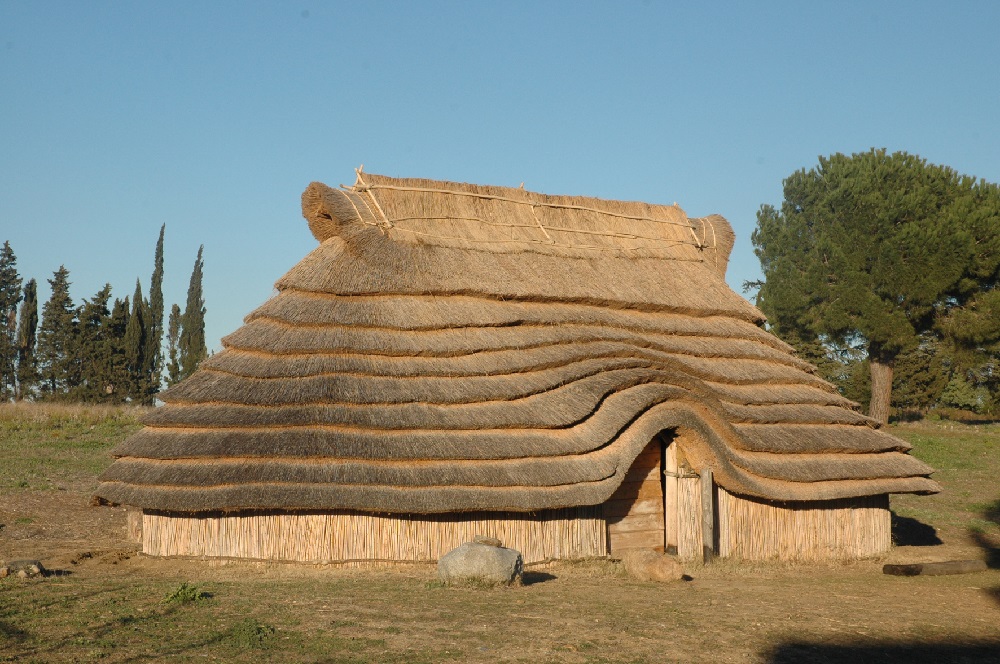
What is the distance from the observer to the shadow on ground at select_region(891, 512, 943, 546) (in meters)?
22.5

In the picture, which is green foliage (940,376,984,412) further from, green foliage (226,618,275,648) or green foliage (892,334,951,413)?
green foliage (226,618,275,648)

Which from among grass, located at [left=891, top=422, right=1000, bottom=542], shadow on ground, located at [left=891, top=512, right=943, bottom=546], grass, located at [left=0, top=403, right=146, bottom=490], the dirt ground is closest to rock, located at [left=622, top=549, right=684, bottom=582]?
the dirt ground

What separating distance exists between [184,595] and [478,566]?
157 inches

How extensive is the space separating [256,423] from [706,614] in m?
7.63

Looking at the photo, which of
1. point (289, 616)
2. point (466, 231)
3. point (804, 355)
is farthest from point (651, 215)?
point (804, 355)

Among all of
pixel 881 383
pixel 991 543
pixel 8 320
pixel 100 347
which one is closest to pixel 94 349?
pixel 100 347

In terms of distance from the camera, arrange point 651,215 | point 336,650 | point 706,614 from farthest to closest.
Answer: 1. point 651,215
2. point 706,614
3. point 336,650

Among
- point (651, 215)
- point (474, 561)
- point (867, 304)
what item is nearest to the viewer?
point (474, 561)

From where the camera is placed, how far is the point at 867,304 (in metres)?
39.3

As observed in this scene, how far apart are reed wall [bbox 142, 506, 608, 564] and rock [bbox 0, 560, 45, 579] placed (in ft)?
8.14

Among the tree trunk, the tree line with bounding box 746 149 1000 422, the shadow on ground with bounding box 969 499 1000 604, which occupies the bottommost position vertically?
the shadow on ground with bounding box 969 499 1000 604

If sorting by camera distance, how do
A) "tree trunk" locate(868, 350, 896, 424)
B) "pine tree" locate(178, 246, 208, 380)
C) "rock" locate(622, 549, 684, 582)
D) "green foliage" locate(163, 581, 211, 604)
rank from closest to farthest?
1. "green foliage" locate(163, 581, 211, 604)
2. "rock" locate(622, 549, 684, 582)
3. "tree trunk" locate(868, 350, 896, 424)
4. "pine tree" locate(178, 246, 208, 380)

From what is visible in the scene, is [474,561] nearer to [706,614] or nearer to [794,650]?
[706,614]

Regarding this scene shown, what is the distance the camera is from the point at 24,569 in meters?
13.5
